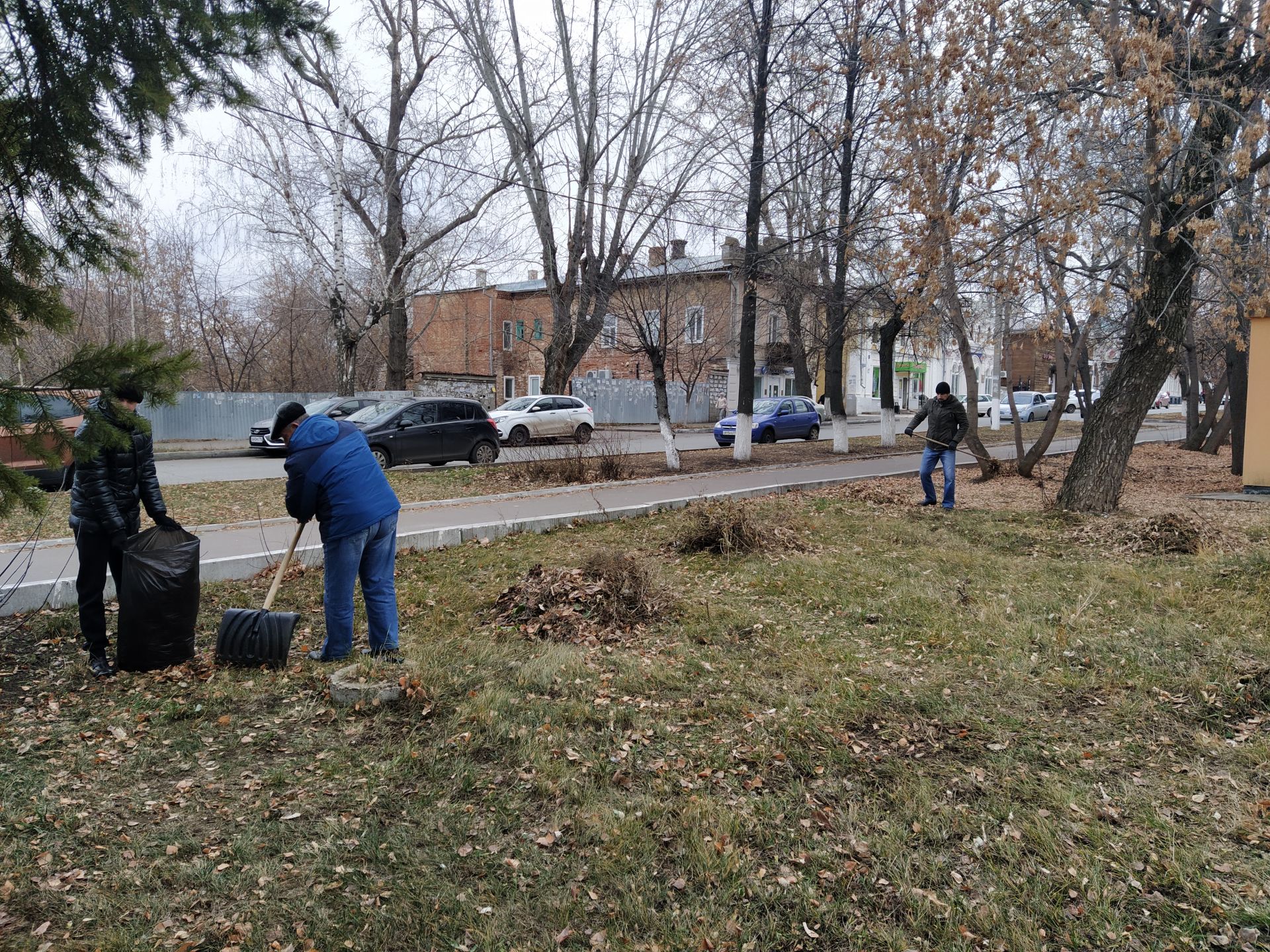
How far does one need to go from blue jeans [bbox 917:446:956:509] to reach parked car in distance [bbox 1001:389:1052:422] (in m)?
31.5

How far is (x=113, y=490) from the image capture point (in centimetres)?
496

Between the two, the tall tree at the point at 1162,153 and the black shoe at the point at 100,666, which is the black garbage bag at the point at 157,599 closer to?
the black shoe at the point at 100,666

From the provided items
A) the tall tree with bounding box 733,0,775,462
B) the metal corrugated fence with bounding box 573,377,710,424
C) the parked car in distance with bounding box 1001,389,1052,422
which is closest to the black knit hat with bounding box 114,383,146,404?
the tall tree with bounding box 733,0,775,462

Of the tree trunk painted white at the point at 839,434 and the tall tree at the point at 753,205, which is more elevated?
the tall tree at the point at 753,205

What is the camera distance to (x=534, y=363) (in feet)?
148

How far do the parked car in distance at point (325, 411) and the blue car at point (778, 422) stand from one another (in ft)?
32.8

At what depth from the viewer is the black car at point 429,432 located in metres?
15.8

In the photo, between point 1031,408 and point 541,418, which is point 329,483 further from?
point 1031,408

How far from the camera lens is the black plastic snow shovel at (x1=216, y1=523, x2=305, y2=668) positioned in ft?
16.8

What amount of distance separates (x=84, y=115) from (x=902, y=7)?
12299 mm

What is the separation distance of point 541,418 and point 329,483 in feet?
59.8

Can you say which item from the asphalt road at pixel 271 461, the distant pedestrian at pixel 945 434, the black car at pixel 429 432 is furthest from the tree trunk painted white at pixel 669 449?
the distant pedestrian at pixel 945 434

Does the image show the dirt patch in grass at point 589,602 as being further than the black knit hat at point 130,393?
Yes

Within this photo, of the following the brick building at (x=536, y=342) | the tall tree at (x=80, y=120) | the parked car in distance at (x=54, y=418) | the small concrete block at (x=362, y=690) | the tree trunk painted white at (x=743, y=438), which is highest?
the brick building at (x=536, y=342)
